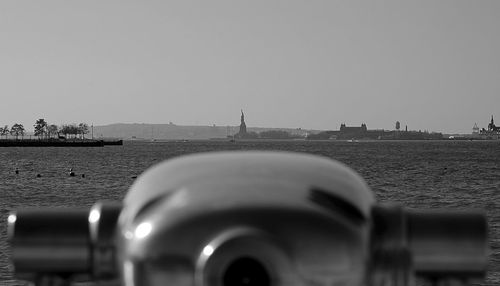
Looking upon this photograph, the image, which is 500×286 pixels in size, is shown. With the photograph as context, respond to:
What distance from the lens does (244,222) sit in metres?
1.46

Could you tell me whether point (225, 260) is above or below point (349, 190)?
below

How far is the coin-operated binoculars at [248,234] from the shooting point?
1.45 m

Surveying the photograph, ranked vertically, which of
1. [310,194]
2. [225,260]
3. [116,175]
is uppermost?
[310,194]

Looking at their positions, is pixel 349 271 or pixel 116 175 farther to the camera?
pixel 116 175

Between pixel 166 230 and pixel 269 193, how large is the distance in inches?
8.0

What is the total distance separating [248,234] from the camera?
4.69 ft

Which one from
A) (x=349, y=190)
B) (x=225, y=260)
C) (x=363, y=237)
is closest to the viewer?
(x=225, y=260)

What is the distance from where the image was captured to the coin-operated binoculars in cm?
145

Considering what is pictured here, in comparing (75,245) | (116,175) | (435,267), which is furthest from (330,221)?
(116,175)

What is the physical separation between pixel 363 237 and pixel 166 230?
0.36 meters

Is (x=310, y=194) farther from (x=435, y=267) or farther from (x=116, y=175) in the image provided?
(x=116, y=175)

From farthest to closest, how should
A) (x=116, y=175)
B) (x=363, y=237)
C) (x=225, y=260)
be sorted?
(x=116, y=175) < (x=363, y=237) < (x=225, y=260)

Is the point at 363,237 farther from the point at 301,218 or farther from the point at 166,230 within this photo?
the point at 166,230

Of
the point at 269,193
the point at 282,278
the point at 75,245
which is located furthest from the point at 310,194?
the point at 75,245
